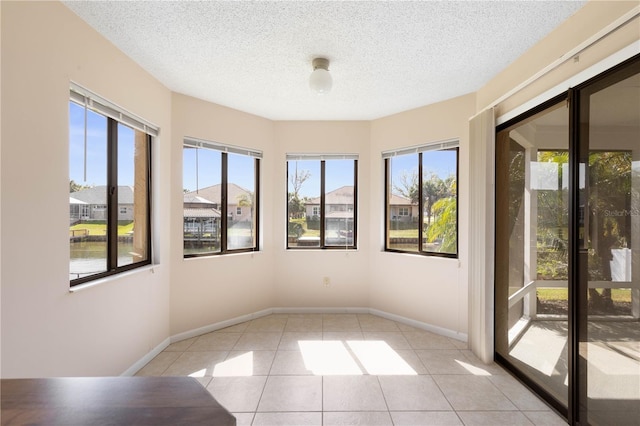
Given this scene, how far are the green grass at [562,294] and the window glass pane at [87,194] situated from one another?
3.38 m

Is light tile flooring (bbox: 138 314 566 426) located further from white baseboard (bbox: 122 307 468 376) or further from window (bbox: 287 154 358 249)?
window (bbox: 287 154 358 249)

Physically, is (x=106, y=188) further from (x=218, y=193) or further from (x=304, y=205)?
(x=304, y=205)

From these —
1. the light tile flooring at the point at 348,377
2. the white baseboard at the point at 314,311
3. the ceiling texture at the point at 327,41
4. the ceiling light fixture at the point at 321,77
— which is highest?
the ceiling texture at the point at 327,41

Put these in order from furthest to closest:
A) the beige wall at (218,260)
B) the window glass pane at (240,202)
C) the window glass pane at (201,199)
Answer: the window glass pane at (240,202) < the window glass pane at (201,199) < the beige wall at (218,260)

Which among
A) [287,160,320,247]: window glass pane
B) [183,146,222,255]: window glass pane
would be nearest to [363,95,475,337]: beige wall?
[287,160,320,247]: window glass pane

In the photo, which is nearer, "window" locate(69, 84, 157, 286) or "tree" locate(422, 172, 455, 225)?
"window" locate(69, 84, 157, 286)

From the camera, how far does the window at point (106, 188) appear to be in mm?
2100

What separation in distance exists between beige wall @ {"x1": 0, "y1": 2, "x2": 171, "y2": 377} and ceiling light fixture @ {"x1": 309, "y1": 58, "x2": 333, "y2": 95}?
5.13 feet

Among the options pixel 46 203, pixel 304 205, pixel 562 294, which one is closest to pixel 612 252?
pixel 562 294

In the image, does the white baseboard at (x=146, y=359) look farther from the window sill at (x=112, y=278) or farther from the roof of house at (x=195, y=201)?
the roof of house at (x=195, y=201)

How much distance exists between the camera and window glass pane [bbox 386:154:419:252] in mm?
3801

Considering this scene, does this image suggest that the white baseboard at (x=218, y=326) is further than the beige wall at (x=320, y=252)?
No

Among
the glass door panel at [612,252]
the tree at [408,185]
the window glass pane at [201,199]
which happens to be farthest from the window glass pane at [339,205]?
the glass door panel at [612,252]

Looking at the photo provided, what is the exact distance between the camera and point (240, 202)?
151 inches
